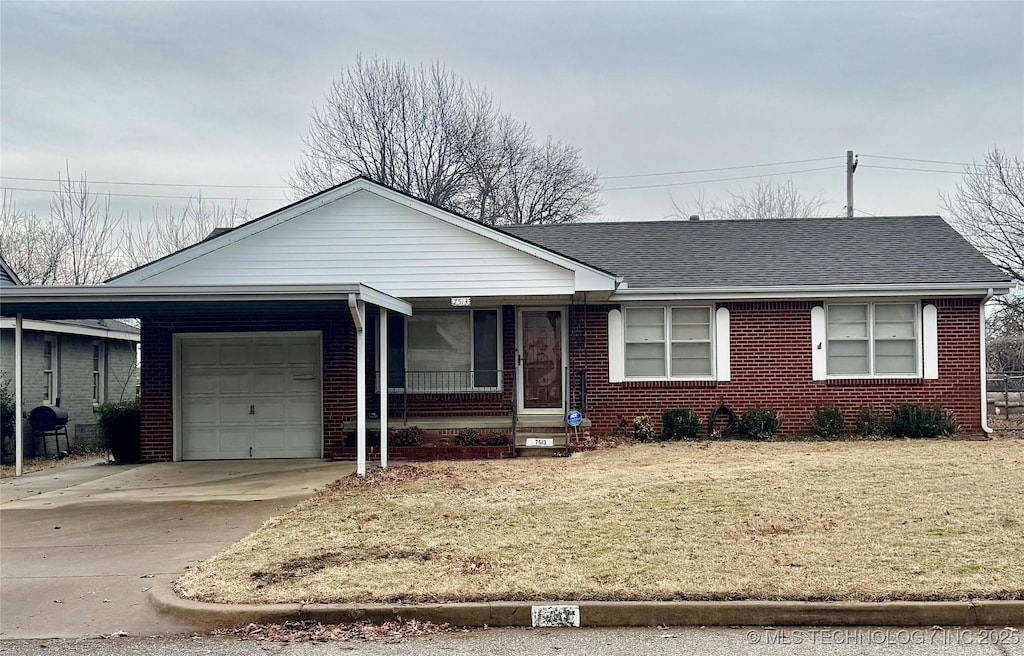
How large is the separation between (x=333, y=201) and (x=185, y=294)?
4048 mm

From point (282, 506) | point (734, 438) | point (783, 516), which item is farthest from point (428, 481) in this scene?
point (734, 438)

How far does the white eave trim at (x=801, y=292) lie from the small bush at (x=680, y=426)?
2.18m

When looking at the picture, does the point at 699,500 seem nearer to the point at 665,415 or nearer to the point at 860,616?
the point at 860,616

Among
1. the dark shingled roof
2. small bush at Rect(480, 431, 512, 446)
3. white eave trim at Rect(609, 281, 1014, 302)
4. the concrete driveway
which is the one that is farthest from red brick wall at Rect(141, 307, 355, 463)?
white eave trim at Rect(609, 281, 1014, 302)

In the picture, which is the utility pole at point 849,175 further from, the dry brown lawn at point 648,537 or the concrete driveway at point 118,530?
the concrete driveway at point 118,530

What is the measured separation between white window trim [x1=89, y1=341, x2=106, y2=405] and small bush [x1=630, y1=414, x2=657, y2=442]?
560 inches

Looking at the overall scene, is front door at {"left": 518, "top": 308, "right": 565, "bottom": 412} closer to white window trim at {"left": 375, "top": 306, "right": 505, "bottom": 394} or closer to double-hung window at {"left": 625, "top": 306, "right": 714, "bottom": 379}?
white window trim at {"left": 375, "top": 306, "right": 505, "bottom": 394}

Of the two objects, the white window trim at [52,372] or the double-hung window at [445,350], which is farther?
the white window trim at [52,372]

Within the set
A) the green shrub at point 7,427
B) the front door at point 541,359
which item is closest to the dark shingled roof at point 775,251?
the front door at point 541,359

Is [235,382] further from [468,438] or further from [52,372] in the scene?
[52,372]

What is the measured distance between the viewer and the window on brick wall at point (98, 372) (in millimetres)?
22812

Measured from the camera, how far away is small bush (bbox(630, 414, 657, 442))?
16219 millimetres

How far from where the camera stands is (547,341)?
17.0 meters

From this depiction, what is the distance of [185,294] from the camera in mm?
11961
